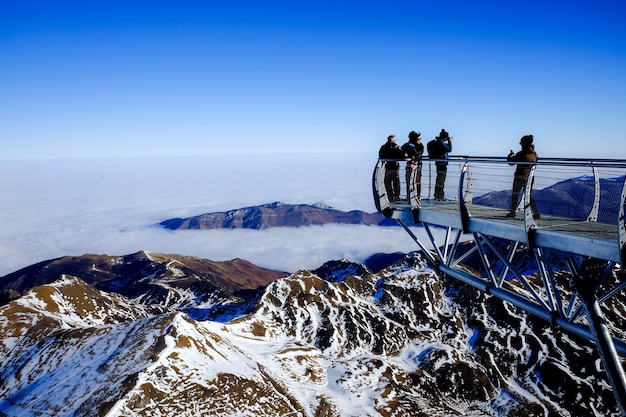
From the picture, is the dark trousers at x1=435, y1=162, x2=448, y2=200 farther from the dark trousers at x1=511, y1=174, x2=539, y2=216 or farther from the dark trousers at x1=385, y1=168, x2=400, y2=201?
the dark trousers at x1=511, y1=174, x2=539, y2=216

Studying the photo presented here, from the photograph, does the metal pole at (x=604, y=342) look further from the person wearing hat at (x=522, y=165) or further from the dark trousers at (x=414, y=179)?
the dark trousers at (x=414, y=179)

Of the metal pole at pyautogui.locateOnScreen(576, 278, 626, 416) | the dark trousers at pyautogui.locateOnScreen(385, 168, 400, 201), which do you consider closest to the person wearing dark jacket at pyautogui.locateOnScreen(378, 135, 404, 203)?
the dark trousers at pyautogui.locateOnScreen(385, 168, 400, 201)

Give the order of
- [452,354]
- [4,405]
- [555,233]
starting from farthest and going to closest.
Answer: [452,354], [4,405], [555,233]

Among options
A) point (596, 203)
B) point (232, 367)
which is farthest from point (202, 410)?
point (596, 203)

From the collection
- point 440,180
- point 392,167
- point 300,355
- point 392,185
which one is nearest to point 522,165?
point 440,180

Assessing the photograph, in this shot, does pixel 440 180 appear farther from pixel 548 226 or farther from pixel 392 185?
pixel 548 226

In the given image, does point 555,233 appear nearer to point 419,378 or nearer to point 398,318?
point 419,378

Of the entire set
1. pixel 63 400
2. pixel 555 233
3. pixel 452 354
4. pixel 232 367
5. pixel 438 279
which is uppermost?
pixel 555 233
